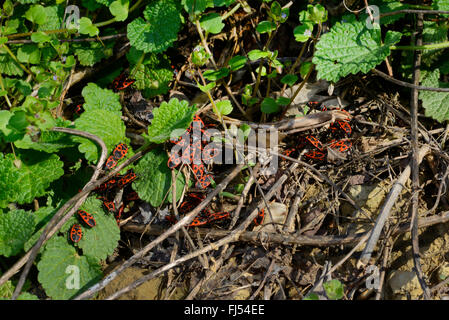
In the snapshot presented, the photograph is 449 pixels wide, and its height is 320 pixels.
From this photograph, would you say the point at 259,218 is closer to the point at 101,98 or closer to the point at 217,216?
the point at 217,216

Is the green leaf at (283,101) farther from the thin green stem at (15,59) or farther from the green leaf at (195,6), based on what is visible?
the thin green stem at (15,59)

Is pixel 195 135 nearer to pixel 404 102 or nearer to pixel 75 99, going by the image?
pixel 75 99

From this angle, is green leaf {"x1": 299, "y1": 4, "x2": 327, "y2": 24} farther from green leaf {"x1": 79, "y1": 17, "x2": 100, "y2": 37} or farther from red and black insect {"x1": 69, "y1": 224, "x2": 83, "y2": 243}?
red and black insect {"x1": 69, "y1": 224, "x2": 83, "y2": 243}

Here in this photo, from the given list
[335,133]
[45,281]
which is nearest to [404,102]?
[335,133]

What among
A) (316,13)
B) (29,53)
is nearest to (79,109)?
(29,53)

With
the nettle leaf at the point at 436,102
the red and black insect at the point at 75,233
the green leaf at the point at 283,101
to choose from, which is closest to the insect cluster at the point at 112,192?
the red and black insect at the point at 75,233

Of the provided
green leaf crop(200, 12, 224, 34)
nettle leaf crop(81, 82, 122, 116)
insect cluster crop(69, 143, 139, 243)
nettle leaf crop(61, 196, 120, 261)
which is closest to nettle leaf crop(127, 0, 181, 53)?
green leaf crop(200, 12, 224, 34)
